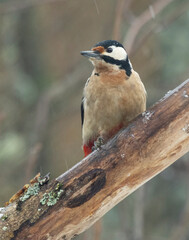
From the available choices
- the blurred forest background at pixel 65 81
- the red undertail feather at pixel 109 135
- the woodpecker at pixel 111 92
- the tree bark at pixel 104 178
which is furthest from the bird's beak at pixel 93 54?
the blurred forest background at pixel 65 81

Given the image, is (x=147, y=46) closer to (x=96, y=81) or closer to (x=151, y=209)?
(x=151, y=209)

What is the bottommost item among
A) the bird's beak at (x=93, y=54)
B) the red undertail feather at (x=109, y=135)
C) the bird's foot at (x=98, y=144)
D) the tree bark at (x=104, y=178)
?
the tree bark at (x=104, y=178)

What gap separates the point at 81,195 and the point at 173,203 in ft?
10.7

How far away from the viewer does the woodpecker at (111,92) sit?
11.2 ft

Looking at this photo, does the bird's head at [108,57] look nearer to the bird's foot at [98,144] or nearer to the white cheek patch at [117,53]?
the white cheek patch at [117,53]

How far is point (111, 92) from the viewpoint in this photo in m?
3.42

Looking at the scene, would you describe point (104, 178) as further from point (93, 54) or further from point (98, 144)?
point (93, 54)

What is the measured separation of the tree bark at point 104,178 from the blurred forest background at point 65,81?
2476 millimetres

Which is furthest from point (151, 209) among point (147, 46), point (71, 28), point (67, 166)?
point (71, 28)

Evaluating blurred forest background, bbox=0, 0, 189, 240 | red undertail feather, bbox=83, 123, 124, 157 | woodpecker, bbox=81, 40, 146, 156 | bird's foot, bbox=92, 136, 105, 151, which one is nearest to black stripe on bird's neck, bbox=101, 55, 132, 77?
woodpecker, bbox=81, 40, 146, 156

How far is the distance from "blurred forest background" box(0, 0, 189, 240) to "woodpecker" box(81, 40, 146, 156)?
1969 millimetres

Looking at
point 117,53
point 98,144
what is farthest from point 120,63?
point 98,144

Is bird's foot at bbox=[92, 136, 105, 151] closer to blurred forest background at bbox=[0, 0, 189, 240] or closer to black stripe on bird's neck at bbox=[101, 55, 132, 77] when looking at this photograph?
black stripe on bird's neck at bbox=[101, 55, 132, 77]

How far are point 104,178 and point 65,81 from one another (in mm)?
3107
